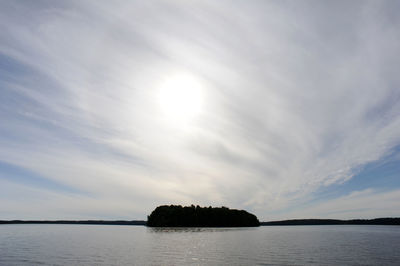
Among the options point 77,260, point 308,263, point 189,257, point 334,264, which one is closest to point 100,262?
point 77,260

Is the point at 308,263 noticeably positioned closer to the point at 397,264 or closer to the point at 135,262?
the point at 397,264

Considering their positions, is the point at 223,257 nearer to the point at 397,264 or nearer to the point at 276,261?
the point at 276,261

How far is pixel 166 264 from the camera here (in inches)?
1679

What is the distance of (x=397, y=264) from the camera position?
42.1 m

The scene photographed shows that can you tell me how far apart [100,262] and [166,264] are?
11.2 m

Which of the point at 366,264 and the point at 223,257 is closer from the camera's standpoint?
the point at 366,264

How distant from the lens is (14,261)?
143ft

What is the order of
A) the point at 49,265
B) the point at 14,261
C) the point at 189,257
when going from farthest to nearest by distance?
the point at 189,257, the point at 14,261, the point at 49,265

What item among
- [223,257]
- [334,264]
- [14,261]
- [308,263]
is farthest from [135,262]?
[334,264]

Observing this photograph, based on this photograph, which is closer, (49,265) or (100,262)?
(49,265)

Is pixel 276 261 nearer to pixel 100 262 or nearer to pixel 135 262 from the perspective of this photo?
pixel 135 262

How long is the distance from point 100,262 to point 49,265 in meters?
7.41

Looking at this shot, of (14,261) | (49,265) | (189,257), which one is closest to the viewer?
(49,265)

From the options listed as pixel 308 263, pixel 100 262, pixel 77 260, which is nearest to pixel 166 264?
pixel 100 262
